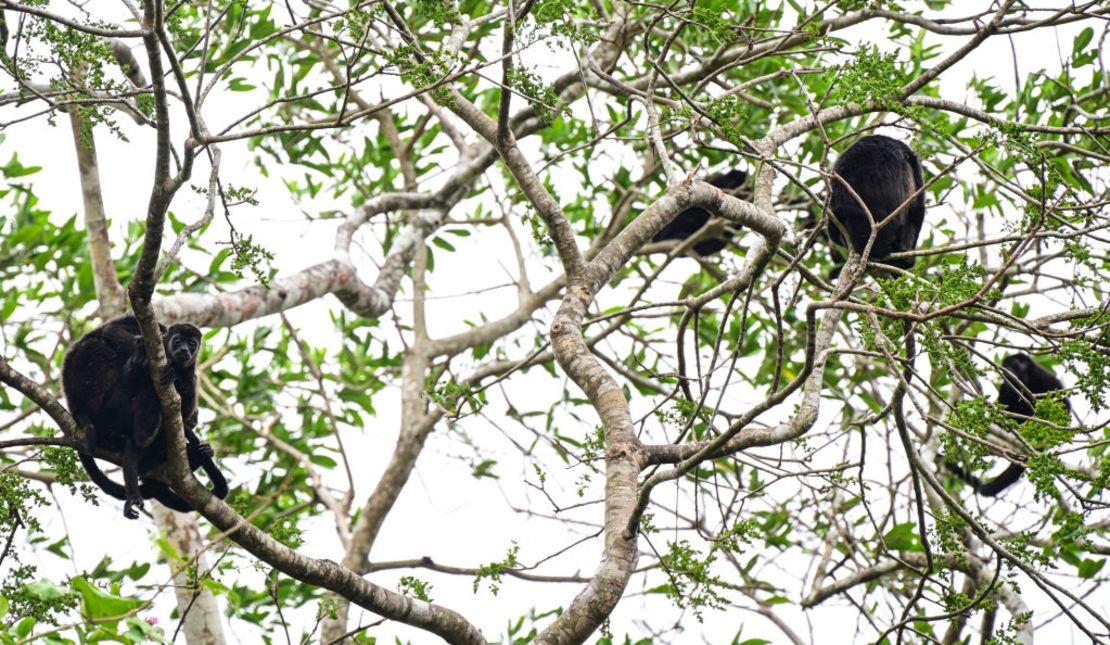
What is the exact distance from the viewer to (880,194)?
6.09 metres

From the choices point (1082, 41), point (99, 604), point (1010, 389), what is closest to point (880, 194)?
point (1082, 41)

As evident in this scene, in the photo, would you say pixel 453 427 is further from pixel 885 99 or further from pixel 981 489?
pixel 885 99

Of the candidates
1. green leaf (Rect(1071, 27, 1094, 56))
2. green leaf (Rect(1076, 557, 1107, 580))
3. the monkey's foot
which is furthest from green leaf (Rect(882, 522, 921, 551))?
the monkey's foot

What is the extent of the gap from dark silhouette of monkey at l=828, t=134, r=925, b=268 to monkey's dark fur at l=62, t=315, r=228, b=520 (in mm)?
3406

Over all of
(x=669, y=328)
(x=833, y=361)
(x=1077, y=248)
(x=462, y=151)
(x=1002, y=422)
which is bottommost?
(x=1002, y=422)

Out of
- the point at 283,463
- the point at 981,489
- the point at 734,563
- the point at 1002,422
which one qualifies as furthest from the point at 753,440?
the point at 283,463

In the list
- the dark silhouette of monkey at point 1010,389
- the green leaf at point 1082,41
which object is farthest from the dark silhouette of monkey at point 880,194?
the dark silhouette of monkey at point 1010,389

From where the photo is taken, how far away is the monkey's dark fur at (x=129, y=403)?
4242 millimetres

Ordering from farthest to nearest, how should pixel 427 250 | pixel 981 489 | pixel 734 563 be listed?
pixel 427 250, pixel 981 489, pixel 734 563

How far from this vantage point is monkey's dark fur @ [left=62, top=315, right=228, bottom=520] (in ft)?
13.9

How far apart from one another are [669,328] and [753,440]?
196 inches

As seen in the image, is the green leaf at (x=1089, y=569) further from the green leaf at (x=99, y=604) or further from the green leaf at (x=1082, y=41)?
the green leaf at (x=99, y=604)

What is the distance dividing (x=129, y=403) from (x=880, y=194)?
4.08 meters

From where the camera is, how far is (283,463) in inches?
313
